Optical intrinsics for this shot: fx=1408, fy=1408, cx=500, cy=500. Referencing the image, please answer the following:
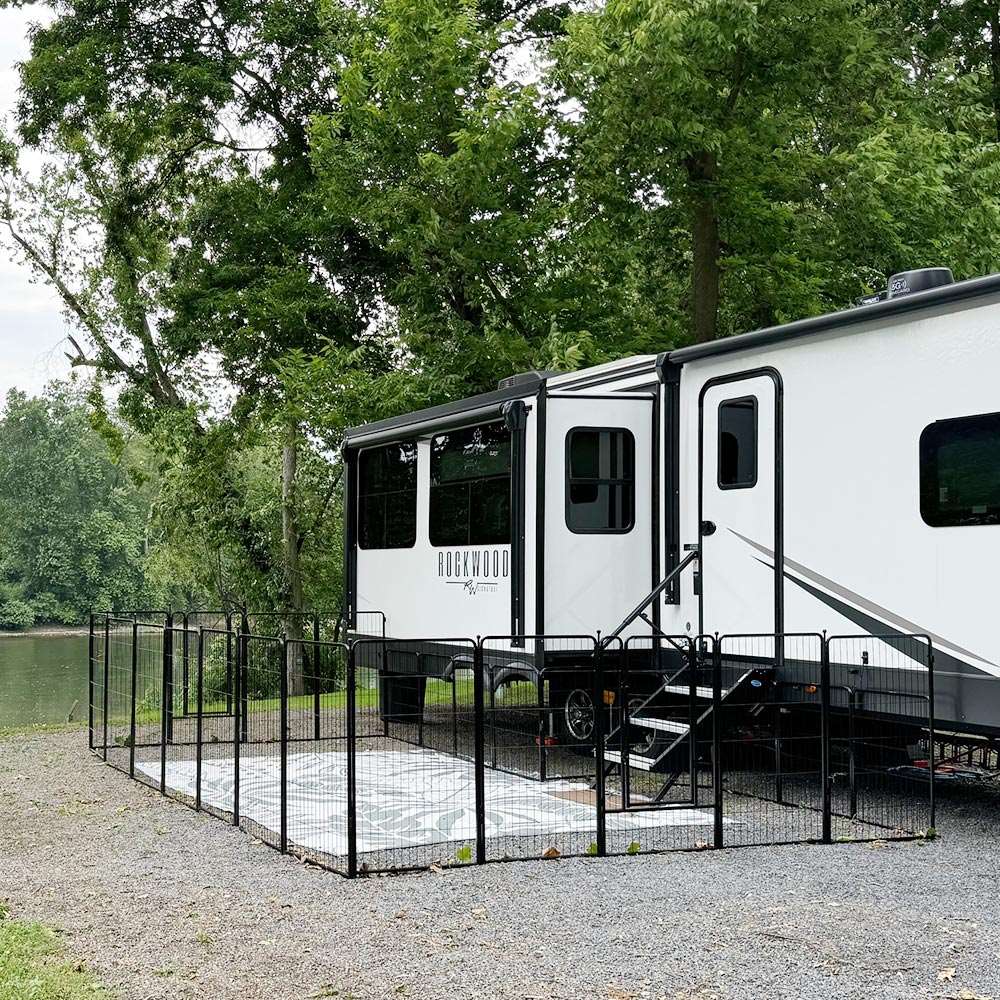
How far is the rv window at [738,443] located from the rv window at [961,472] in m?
1.66

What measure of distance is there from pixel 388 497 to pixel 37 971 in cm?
907

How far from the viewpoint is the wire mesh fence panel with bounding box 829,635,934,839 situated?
8.67 metres

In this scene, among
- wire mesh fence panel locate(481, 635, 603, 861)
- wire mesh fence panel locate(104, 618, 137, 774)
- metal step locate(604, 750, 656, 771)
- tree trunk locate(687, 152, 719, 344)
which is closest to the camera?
wire mesh fence panel locate(481, 635, 603, 861)

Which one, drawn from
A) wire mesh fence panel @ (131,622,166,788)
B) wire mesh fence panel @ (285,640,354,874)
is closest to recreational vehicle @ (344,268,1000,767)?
wire mesh fence panel @ (285,640,354,874)

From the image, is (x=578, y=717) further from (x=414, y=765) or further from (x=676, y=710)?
(x=414, y=765)

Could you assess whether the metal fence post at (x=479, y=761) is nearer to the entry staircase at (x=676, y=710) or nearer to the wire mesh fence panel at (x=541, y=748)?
the wire mesh fence panel at (x=541, y=748)

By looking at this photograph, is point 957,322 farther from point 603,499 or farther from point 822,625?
point 603,499

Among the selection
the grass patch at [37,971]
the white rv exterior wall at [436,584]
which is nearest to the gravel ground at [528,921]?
the grass patch at [37,971]

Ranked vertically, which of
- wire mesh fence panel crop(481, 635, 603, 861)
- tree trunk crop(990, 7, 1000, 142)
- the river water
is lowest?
the river water

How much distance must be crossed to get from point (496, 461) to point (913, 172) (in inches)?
235

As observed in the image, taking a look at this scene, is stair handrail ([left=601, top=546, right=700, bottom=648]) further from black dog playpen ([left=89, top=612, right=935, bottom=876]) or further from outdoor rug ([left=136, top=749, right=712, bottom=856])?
outdoor rug ([left=136, top=749, right=712, bottom=856])

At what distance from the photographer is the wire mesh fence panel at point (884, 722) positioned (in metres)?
8.67

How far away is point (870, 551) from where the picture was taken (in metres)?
9.13

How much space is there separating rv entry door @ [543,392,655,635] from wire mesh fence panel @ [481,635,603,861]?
0.38m
